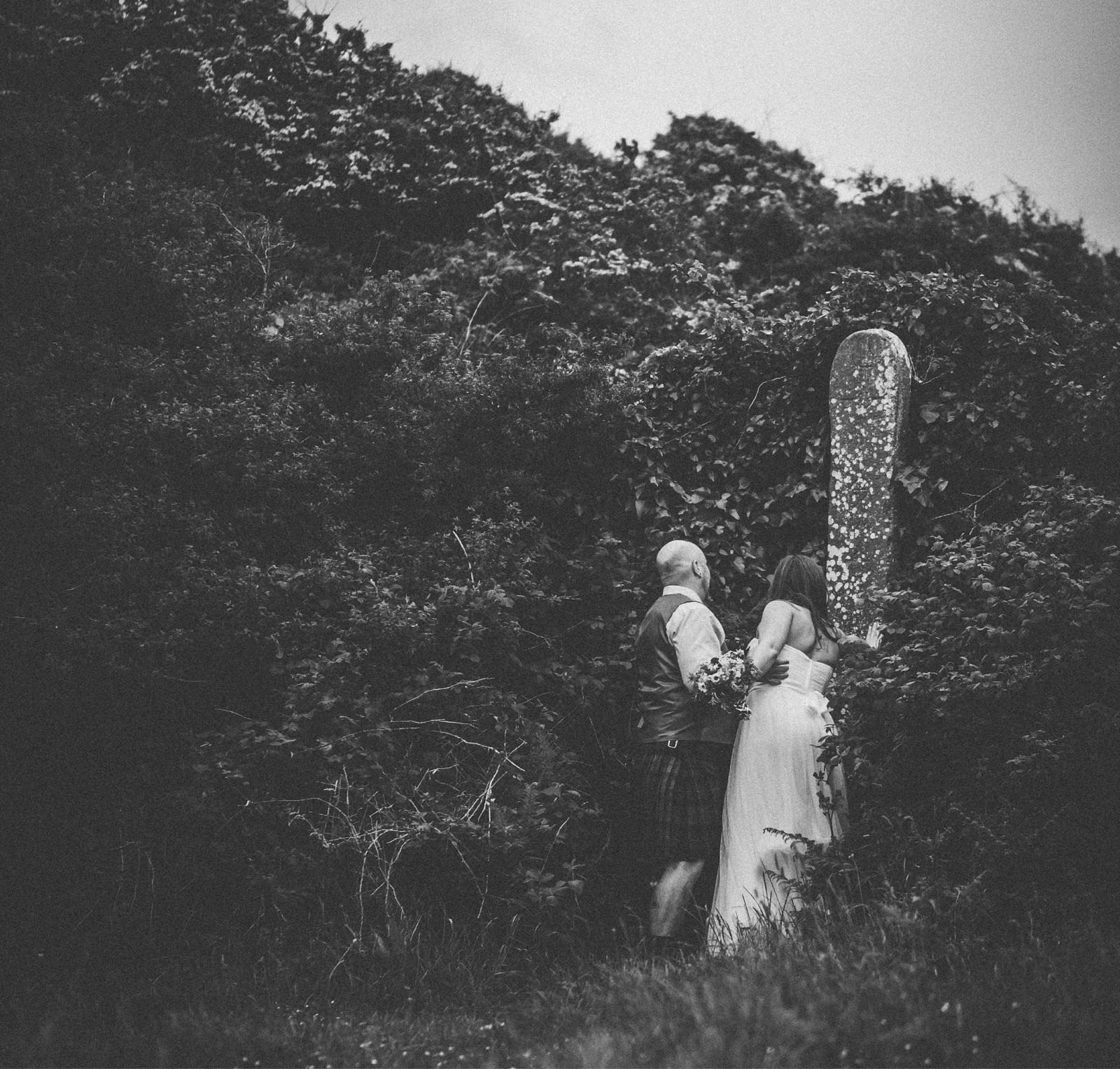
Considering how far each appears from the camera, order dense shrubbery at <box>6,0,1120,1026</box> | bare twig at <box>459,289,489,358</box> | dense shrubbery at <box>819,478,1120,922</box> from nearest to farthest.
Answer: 1. dense shrubbery at <box>819,478,1120,922</box>
2. dense shrubbery at <box>6,0,1120,1026</box>
3. bare twig at <box>459,289,489,358</box>

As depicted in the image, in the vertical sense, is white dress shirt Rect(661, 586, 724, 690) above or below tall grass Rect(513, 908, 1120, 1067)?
above

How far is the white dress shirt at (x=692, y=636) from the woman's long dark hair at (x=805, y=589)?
0.44m

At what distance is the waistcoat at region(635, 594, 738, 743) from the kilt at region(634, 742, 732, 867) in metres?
0.07

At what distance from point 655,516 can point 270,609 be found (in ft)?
9.26

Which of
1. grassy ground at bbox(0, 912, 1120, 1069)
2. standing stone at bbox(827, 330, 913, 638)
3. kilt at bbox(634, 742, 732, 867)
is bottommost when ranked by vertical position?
grassy ground at bbox(0, 912, 1120, 1069)

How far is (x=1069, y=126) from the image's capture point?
9109 millimetres

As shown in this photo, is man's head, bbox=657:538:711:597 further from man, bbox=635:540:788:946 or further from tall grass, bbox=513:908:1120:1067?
tall grass, bbox=513:908:1120:1067

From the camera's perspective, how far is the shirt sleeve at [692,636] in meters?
4.68

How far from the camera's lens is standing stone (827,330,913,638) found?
5.75 m

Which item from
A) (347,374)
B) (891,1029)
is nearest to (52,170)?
(347,374)

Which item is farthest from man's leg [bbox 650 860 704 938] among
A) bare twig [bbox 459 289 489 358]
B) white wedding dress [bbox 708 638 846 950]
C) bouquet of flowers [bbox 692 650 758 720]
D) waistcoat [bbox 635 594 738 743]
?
bare twig [bbox 459 289 489 358]

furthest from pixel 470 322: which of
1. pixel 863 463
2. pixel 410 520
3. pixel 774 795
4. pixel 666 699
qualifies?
pixel 774 795

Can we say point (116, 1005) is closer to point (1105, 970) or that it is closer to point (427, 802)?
point (427, 802)

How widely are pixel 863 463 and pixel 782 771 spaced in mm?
2314
